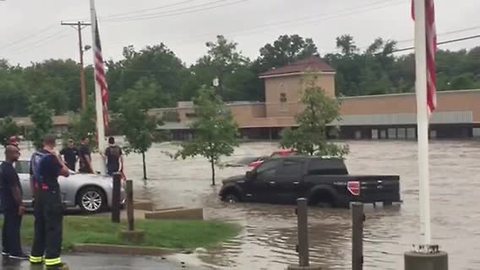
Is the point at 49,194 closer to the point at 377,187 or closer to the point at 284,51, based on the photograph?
the point at 377,187

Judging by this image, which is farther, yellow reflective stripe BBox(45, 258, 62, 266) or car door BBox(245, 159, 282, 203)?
car door BBox(245, 159, 282, 203)

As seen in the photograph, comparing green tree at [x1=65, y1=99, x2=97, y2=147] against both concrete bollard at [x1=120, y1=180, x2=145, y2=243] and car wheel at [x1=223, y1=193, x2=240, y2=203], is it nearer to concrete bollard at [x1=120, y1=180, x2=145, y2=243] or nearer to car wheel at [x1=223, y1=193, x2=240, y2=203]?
car wheel at [x1=223, y1=193, x2=240, y2=203]

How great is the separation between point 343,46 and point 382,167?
373 ft

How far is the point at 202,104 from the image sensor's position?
1563 inches

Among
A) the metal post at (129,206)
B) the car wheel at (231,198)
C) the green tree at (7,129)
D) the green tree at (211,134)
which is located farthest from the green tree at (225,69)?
the metal post at (129,206)

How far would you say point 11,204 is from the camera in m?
12.5

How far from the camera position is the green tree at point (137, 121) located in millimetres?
42625

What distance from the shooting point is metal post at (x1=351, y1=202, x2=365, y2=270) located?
32.7 ft

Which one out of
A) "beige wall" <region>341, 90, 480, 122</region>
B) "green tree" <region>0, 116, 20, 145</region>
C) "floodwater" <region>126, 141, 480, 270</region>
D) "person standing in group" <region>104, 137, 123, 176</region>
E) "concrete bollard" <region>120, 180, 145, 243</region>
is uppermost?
"beige wall" <region>341, 90, 480, 122</region>

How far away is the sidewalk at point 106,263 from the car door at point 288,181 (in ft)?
41.8

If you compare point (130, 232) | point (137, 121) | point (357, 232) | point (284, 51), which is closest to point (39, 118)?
point (137, 121)

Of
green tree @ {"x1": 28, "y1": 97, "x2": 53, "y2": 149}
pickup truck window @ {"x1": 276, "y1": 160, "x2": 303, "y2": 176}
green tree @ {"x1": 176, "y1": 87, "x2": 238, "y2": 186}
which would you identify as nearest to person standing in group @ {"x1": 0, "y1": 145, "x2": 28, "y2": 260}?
pickup truck window @ {"x1": 276, "y1": 160, "x2": 303, "y2": 176}

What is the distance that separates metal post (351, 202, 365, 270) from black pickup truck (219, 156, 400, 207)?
14258 millimetres

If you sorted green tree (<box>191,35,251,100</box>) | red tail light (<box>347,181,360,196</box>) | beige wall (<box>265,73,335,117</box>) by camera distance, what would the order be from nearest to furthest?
red tail light (<box>347,181,360,196</box>)
beige wall (<box>265,73,335,117</box>)
green tree (<box>191,35,251,100</box>)
